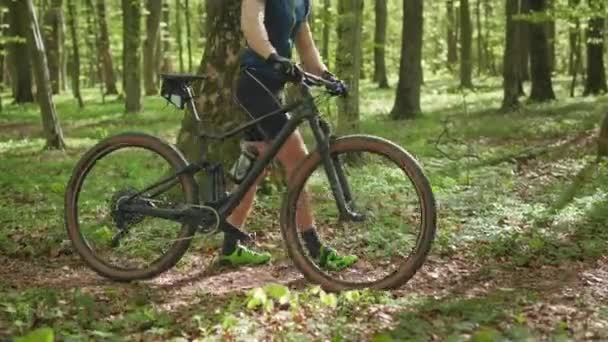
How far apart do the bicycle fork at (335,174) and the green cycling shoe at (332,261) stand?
25cm

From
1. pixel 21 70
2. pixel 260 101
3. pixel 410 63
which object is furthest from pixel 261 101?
pixel 21 70

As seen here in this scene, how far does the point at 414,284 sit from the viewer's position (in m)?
5.30

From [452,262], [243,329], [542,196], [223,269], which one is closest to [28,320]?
[243,329]

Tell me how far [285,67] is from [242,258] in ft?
5.25

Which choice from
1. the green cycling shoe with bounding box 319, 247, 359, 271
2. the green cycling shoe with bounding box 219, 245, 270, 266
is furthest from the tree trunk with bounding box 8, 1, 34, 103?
the green cycling shoe with bounding box 319, 247, 359, 271

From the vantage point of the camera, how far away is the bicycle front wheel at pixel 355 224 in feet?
15.7

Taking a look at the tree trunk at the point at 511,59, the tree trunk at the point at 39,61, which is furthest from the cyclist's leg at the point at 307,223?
the tree trunk at the point at 511,59

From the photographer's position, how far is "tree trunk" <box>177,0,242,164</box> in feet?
24.4

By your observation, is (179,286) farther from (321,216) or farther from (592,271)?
(592,271)

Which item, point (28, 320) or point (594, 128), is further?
point (594, 128)

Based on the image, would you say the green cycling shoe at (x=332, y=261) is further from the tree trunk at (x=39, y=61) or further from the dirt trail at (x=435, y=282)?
the tree trunk at (x=39, y=61)

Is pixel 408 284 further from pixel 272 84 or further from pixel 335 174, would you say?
pixel 272 84

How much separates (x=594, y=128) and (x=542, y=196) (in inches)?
273

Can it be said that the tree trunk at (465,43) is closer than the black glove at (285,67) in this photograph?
No
